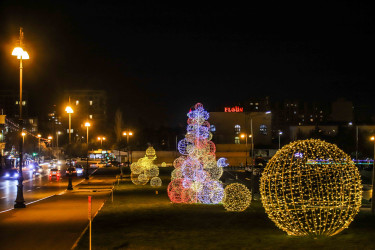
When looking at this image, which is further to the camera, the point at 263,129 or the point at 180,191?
the point at 263,129

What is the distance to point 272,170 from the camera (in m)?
14.6

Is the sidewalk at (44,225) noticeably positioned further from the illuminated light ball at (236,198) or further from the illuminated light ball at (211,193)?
the illuminated light ball at (236,198)

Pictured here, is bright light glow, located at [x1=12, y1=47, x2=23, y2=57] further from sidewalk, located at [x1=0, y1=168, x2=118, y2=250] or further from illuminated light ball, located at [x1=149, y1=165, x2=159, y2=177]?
illuminated light ball, located at [x1=149, y1=165, x2=159, y2=177]

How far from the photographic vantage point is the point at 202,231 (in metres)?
16.1

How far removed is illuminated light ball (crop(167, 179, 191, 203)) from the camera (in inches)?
992

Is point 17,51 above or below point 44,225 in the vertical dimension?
above

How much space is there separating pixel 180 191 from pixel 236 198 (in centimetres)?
479

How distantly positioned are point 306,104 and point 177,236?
175420 mm

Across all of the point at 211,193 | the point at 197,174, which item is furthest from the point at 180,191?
the point at 211,193

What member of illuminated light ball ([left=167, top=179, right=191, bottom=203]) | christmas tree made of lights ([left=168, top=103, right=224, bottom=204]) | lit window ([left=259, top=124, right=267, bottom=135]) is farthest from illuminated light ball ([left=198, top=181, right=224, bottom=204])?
lit window ([left=259, top=124, right=267, bottom=135])

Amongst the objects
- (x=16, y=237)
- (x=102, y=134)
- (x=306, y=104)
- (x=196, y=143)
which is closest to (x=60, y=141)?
(x=102, y=134)

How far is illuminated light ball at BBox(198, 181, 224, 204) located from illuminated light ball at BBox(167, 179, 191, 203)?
0.75 m

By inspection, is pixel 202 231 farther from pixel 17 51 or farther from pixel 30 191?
pixel 30 191

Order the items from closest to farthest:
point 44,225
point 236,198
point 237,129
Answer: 1. point 44,225
2. point 236,198
3. point 237,129
